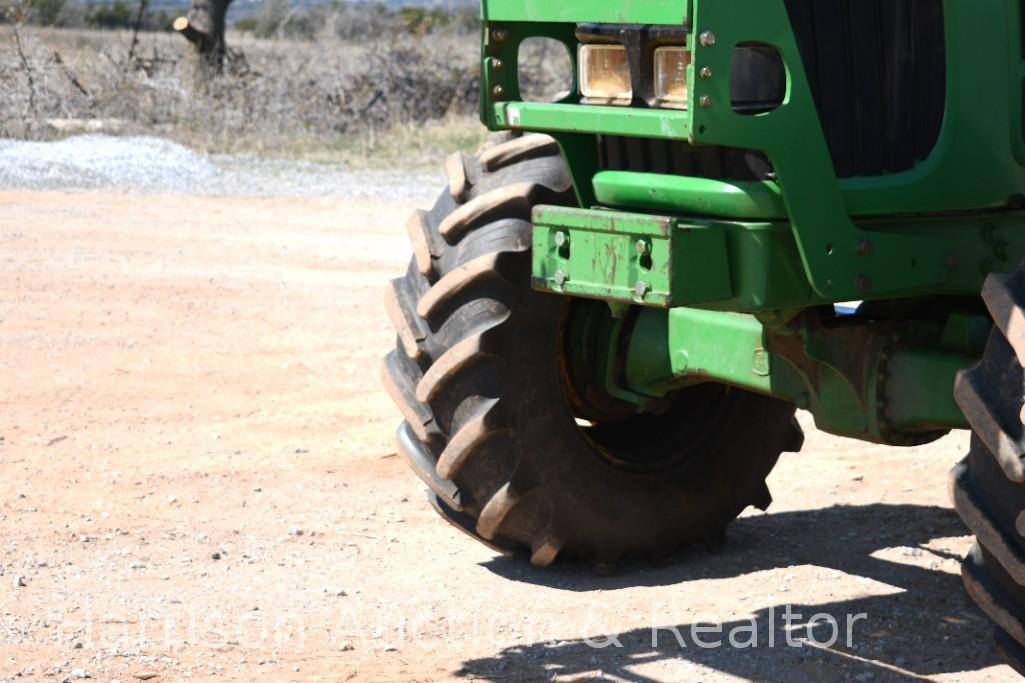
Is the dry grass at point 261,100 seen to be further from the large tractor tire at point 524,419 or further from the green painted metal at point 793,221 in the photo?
the green painted metal at point 793,221

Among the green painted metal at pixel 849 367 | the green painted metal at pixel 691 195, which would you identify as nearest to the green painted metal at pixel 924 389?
the green painted metal at pixel 849 367

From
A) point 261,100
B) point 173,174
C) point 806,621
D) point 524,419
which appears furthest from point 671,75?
point 261,100

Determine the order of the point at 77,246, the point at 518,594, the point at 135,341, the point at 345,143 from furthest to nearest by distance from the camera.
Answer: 1. the point at 345,143
2. the point at 77,246
3. the point at 135,341
4. the point at 518,594

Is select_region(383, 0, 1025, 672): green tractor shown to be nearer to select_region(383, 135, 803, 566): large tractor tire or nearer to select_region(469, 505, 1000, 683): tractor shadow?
select_region(383, 135, 803, 566): large tractor tire

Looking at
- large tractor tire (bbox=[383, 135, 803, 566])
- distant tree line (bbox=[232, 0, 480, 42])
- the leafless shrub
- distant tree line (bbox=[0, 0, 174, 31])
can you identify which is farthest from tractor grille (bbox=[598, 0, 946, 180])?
distant tree line (bbox=[0, 0, 174, 31])

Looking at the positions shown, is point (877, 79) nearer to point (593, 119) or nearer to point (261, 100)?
point (593, 119)

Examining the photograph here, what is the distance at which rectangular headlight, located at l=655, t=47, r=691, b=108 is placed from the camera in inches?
152

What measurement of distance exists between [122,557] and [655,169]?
2.42 m

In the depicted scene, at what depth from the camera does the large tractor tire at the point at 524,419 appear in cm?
498

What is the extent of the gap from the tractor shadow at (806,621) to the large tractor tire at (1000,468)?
75cm

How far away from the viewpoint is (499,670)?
448 cm

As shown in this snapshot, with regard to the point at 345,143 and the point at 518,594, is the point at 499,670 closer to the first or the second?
the point at 518,594

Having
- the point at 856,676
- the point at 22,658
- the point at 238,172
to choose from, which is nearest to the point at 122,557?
the point at 22,658

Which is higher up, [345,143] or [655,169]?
[655,169]
